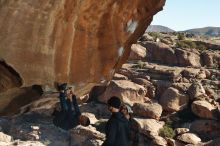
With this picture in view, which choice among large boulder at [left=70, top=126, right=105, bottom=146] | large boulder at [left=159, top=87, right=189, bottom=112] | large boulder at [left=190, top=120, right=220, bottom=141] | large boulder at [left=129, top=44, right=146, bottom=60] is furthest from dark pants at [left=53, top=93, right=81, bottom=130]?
large boulder at [left=129, top=44, right=146, bottom=60]

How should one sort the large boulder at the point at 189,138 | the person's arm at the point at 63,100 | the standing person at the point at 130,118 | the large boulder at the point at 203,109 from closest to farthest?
the standing person at the point at 130,118 < the person's arm at the point at 63,100 < the large boulder at the point at 189,138 < the large boulder at the point at 203,109

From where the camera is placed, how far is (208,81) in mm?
42594

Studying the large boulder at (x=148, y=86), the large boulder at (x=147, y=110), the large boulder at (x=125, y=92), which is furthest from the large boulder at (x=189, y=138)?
the large boulder at (x=148, y=86)

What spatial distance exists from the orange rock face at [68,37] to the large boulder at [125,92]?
2932cm

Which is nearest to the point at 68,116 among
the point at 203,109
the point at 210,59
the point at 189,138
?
the point at 189,138

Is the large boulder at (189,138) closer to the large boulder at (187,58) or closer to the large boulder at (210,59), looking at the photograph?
the large boulder at (187,58)

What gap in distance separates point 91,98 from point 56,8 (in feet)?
112

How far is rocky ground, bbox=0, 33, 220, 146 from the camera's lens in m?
34.4

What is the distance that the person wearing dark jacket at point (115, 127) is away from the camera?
7.28 meters

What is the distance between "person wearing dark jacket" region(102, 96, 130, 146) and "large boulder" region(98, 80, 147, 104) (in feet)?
101

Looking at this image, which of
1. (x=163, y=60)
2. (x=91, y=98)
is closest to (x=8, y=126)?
(x=91, y=98)

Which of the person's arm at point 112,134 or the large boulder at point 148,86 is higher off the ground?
the person's arm at point 112,134

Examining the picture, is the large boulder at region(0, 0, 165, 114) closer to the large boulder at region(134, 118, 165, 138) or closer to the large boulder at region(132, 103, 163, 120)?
the large boulder at region(134, 118, 165, 138)

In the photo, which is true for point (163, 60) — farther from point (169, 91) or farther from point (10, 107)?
point (10, 107)
